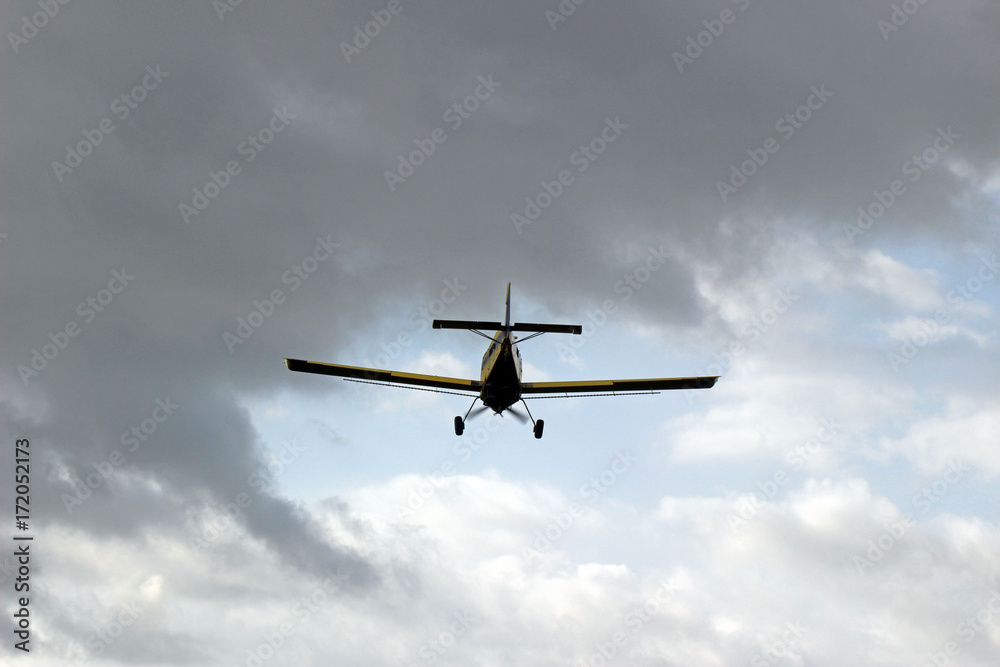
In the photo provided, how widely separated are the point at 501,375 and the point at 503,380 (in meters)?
0.41

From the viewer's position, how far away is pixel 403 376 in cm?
5197

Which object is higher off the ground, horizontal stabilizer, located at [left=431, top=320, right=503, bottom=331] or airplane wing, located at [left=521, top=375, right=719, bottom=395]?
airplane wing, located at [left=521, top=375, right=719, bottom=395]

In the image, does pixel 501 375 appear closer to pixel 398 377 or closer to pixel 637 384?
pixel 398 377

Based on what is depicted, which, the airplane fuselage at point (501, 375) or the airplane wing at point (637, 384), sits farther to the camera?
the airplane wing at point (637, 384)

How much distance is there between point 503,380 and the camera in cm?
5059

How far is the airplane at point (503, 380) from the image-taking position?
49.6 meters

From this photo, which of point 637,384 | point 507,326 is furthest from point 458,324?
point 637,384

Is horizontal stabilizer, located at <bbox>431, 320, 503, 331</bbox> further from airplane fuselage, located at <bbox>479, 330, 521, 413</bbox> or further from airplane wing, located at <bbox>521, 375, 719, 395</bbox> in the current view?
airplane wing, located at <bbox>521, 375, 719, 395</bbox>

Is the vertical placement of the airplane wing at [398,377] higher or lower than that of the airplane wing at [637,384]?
lower

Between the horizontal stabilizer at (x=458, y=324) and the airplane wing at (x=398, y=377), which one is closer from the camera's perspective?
the horizontal stabilizer at (x=458, y=324)

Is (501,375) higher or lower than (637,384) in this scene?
lower

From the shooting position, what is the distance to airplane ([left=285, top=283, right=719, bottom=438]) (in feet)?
163

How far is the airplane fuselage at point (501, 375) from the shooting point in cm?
4984

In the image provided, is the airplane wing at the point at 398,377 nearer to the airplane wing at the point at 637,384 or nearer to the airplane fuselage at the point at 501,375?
the airplane fuselage at the point at 501,375
